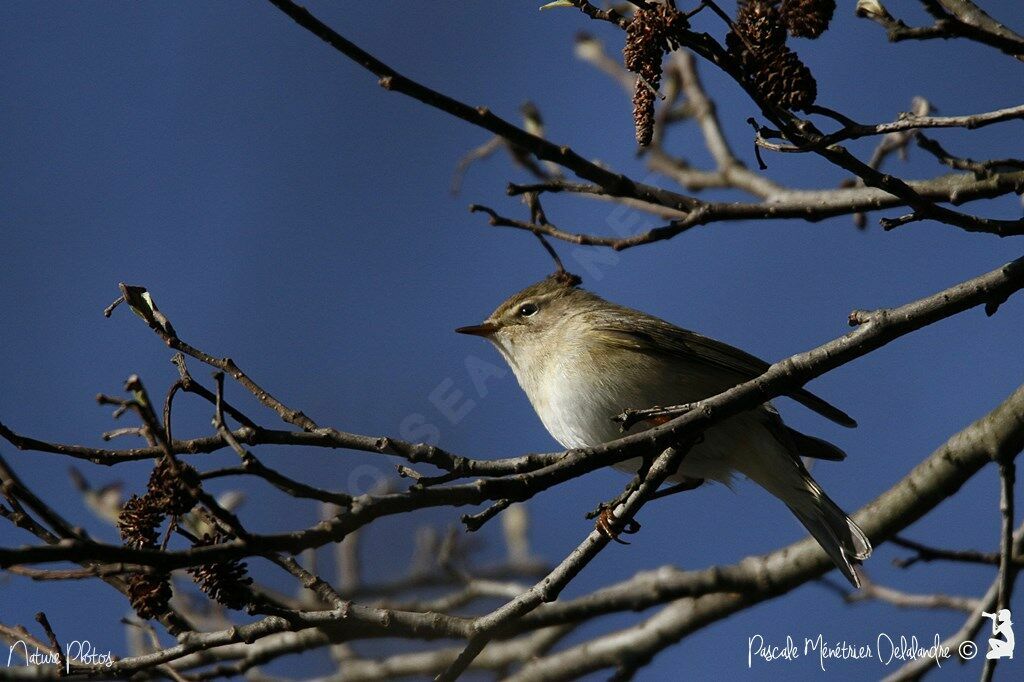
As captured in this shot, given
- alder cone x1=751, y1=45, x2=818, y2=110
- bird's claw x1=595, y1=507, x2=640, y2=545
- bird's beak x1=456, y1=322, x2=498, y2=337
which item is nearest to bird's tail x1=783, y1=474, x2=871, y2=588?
bird's claw x1=595, y1=507, x2=640, y2=545

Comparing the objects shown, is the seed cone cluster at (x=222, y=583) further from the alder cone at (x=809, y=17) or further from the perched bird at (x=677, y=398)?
the perched bird at (x=677, y=398)

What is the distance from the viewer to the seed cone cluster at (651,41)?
2385 millimetres

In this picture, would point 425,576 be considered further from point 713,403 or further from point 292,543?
point 292,543

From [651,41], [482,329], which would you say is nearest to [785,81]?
[651,41]

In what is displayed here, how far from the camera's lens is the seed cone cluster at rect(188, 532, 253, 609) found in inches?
94.0

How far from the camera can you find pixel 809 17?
2.45 meters

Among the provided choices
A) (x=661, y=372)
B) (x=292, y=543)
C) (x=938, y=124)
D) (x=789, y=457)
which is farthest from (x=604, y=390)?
(x=292, y=543)

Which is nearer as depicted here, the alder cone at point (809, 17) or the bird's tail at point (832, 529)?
the alder cone at point (809, 17)

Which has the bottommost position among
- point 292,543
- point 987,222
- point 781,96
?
point 292,543

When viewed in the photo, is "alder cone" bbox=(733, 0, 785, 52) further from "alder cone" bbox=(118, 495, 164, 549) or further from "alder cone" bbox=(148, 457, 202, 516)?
"alder cone" bbox=(118, 495, 164, 549)

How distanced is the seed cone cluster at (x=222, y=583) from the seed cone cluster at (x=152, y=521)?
0.29 feet

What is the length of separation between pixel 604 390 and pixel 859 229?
1.40 meters

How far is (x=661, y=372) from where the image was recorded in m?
4.55

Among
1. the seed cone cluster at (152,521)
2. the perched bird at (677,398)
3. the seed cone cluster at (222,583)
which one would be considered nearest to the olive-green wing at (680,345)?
the perched bird at (677,398)
